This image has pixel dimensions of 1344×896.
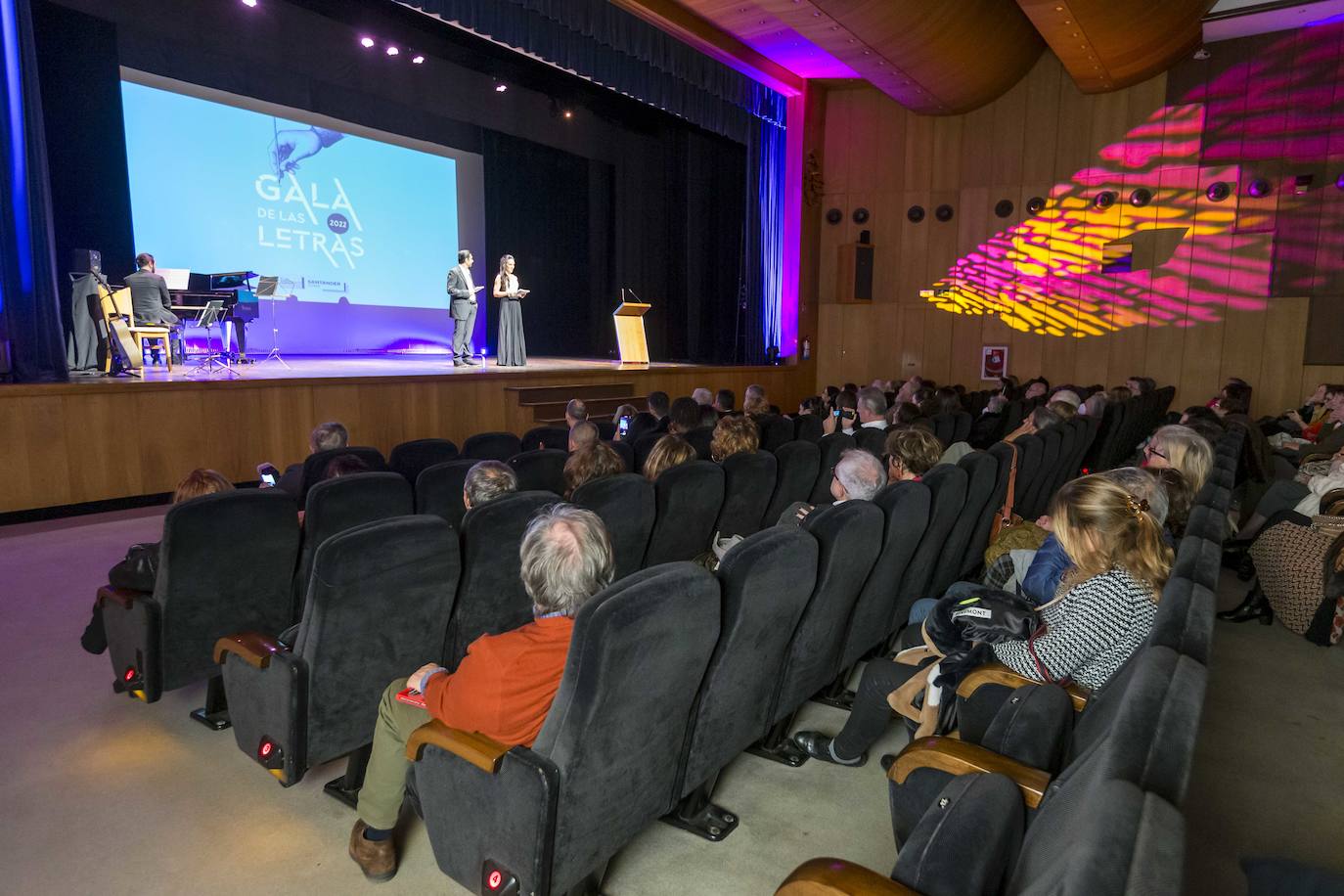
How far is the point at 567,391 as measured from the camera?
8695 millimetres

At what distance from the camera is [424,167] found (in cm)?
1135

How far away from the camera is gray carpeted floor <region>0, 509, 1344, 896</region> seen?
1990 mm

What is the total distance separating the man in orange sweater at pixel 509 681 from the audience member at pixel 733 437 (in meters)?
2.40

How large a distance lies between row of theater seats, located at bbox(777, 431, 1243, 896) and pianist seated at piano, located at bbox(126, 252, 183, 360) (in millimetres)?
7898

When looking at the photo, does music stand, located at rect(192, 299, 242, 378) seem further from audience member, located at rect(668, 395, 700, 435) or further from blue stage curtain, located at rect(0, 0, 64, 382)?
audience member, located at rect(668, 395, 700, 435)

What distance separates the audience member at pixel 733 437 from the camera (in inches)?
169

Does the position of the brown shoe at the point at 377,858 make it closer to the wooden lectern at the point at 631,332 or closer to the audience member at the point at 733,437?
the audience member at the point at 733,437

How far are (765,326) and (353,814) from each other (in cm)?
1139

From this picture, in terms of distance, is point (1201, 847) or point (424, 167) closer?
point (1201, 847)

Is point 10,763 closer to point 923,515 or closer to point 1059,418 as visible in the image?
point 923,515

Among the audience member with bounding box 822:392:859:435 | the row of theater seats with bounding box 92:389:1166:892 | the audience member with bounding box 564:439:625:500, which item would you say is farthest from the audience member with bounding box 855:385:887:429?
the audience member with bounding box 564:439:625:500

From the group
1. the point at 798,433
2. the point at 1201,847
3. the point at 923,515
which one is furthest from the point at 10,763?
the point at 798,433

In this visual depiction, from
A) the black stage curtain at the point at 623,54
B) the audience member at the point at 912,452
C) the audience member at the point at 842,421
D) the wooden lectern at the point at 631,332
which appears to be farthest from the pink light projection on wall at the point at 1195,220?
the audience member at the point at 912,452

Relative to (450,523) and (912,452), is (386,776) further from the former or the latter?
(912,452)
